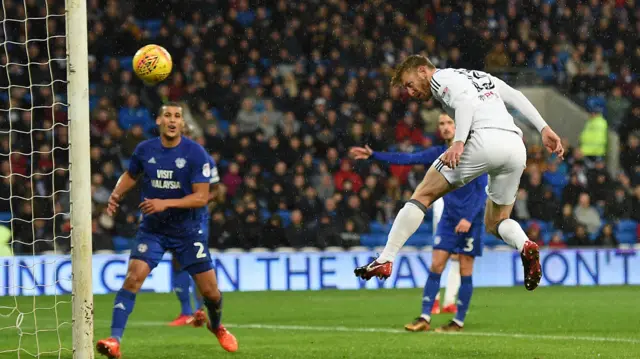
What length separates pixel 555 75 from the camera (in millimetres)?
23328

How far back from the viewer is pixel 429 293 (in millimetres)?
10758

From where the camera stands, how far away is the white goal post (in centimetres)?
682

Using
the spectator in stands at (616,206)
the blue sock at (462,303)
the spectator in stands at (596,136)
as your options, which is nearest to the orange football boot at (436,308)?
the blue sock at (462,303)

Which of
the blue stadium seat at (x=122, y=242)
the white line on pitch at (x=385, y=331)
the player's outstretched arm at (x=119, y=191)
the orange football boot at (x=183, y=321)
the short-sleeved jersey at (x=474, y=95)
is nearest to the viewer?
the short-sleeved jersey at (x=474, y=95)

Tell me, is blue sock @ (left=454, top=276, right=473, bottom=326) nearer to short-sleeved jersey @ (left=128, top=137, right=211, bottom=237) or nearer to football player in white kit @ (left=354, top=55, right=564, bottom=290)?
football player in white kit @ (left=354, top=55, right=564, bottom=290)

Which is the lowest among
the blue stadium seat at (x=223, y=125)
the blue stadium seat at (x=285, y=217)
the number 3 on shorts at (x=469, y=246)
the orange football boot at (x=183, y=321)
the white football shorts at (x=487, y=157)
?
the orange football boot at (x=183, y=321)

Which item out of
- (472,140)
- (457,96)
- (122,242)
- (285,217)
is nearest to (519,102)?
(472,140)

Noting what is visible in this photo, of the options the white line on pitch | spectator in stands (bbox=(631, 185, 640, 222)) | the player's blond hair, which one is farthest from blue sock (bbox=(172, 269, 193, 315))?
spectator in stands (bbox=(631, 185, 640, 222))

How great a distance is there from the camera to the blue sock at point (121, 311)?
26.7 ft

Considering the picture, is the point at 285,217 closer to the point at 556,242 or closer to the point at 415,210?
the point at 556,242

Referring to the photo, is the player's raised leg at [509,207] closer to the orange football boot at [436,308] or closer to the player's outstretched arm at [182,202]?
the player's outstretched arm at [182,202]

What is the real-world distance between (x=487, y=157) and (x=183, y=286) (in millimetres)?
4656

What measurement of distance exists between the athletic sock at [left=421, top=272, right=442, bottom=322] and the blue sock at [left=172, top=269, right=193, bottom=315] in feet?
Result: 7.80

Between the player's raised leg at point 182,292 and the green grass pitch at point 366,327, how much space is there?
0.72 feet
